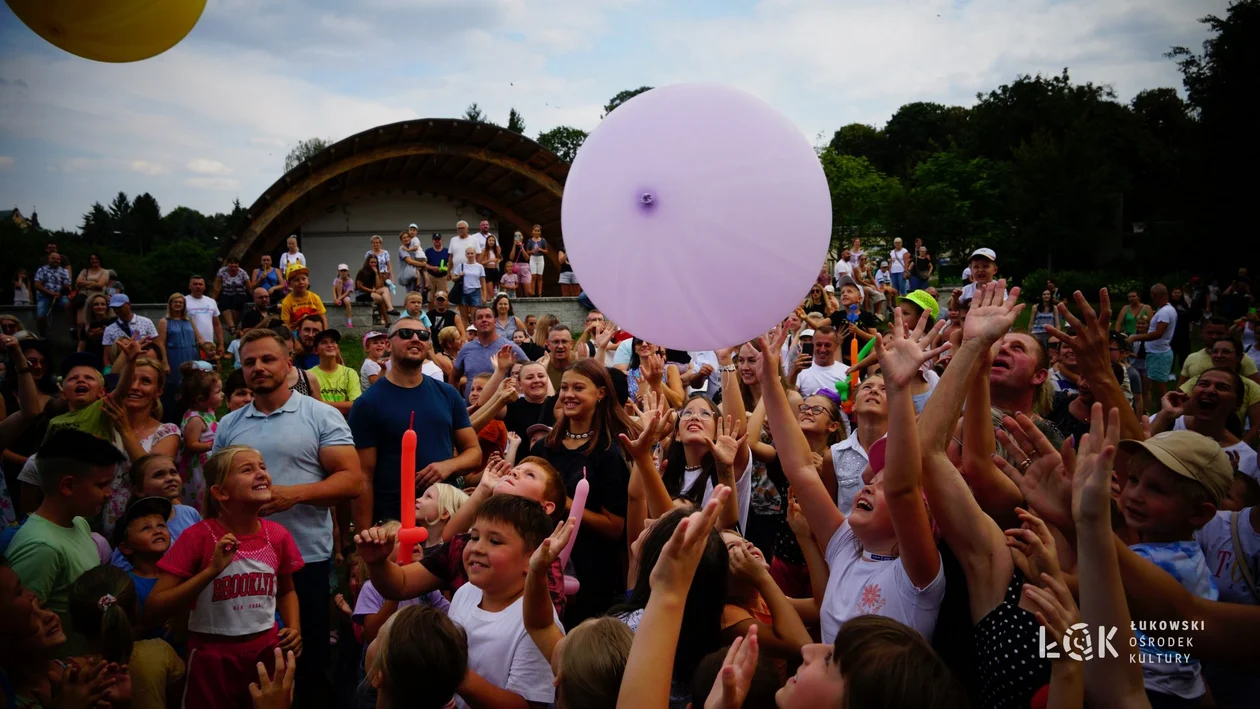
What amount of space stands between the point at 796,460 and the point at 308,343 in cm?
508

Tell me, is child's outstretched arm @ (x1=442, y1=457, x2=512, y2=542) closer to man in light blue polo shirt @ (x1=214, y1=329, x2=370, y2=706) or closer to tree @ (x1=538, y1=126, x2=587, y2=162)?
man in light blue polo shirt @ (x1=214, y1=329, x2=370, y2=706)

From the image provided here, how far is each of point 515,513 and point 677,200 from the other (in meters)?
1.21

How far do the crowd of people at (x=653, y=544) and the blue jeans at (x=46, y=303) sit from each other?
7824 millimetres

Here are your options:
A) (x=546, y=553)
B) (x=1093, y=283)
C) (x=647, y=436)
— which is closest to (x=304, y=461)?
(x=647, y=436)

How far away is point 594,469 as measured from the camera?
3795 mm

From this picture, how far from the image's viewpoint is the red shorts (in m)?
2.90

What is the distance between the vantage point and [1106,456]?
1778 mm

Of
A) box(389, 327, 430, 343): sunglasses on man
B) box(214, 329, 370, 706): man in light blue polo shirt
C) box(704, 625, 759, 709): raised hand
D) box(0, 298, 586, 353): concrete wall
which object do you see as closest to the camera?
box(704, 625, 759, 709): raised hand

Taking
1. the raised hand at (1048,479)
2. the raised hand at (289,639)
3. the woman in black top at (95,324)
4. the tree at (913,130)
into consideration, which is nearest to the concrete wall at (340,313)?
the woman in black top at (95,324)

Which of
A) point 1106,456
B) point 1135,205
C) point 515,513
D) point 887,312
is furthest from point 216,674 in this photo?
point 1135,205

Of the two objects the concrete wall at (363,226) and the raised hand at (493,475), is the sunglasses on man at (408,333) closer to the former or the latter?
the raised hand at (493,475)

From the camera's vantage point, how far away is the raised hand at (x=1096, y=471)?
177 cm

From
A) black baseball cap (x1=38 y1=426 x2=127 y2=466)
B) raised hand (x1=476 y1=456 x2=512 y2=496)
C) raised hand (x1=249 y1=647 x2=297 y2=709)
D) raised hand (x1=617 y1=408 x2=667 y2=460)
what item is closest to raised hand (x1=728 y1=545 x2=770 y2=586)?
raised hand (x1=617 y1=408 x2=667 y2=460)

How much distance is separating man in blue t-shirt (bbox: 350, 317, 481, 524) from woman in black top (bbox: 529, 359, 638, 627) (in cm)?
51
